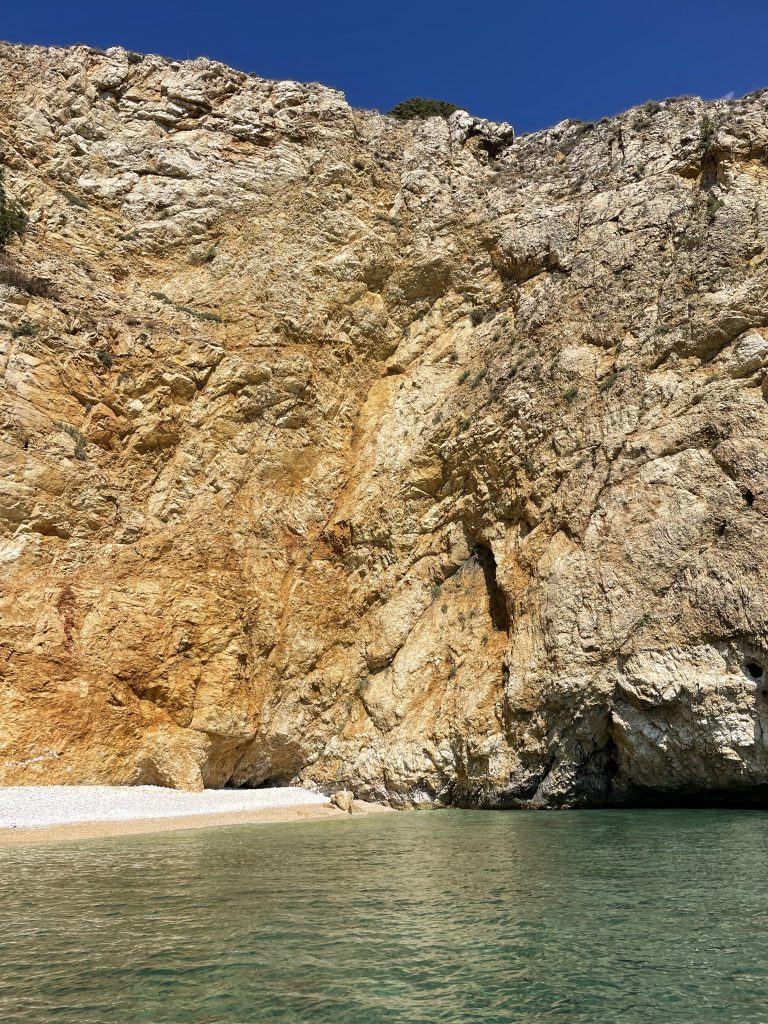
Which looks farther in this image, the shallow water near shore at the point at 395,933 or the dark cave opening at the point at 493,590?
the dark cave opening at the point at 493,590

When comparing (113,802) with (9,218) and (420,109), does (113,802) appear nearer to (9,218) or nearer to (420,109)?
(9,218)

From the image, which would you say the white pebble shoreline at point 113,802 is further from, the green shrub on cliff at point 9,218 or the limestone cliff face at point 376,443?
the green shrub on cliff at point 9,218

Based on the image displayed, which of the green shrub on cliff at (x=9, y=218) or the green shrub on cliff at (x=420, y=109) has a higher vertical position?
the green shrub on cliff at (x=420, y=109)

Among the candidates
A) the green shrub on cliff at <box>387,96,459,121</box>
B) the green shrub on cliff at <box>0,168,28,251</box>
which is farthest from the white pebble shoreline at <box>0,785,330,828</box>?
the green shrub on cliff at <box>387,96,459,121</box>

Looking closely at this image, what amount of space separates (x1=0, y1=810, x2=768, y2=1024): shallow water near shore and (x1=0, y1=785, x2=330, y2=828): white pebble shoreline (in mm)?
3465

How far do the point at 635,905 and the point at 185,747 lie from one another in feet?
45.6

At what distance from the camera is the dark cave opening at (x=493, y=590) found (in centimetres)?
1928

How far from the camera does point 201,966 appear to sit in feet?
18.1

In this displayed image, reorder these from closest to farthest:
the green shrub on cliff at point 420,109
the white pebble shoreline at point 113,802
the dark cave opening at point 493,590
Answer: the white pebble shoreline at point 113,802, the dark cave opening at point 493,590, the green shrub on cliff at point 420,109

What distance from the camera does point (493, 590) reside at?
2002 centimetres

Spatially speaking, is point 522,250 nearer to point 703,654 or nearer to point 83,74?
point 703,654

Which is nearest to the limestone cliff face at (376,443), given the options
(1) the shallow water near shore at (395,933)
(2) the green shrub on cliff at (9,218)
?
(2) the green shrub on cliff at (9,218)

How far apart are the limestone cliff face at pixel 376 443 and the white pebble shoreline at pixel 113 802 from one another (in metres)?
0.81

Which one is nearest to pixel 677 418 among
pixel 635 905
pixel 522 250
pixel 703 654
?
pixel 703 654
